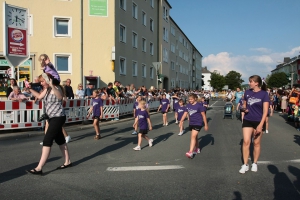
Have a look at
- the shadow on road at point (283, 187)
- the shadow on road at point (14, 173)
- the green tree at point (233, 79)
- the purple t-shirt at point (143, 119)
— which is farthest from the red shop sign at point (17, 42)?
the green tree at point (233, 79)

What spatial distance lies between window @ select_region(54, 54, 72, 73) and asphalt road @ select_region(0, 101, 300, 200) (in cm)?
1503

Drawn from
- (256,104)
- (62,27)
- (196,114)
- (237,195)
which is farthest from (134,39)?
(237,195)

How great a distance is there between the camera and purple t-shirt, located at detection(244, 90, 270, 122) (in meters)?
5.48

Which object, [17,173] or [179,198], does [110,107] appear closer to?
[17,173]

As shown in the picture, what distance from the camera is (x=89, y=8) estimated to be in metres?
23.2

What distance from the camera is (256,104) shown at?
18.1 ft

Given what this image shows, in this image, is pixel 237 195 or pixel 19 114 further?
pixel 19 114

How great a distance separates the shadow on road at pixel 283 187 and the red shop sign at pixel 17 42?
10069 millimetres

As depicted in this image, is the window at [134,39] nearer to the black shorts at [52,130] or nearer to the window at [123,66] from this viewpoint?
the window at [123,66]

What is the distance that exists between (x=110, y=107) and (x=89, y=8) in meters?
11.5

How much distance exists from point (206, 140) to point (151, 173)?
13.8 ft

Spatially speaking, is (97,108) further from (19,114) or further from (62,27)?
(62,27)

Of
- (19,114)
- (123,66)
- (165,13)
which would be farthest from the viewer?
(165,13)

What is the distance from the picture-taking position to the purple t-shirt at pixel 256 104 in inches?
216
